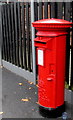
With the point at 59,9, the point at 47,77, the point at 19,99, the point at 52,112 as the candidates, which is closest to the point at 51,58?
the point at 47,77

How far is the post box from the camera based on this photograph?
2.95 meters

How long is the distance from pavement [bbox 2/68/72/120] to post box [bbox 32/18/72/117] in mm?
350

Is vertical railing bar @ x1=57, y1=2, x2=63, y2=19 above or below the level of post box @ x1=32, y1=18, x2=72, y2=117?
above

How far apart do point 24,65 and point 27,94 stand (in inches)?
50.6

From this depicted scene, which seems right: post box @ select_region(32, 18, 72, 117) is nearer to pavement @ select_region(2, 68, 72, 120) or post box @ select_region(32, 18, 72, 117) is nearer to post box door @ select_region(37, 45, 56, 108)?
post box door @ select_region(37, 45, 56, 108)

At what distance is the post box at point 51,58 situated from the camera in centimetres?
295

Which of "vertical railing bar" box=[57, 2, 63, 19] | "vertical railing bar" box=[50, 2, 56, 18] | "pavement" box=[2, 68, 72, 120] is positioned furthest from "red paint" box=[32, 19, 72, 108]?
"vertical railing bar" box=[50, 2, 56, 18]

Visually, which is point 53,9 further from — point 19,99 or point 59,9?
point 19,99

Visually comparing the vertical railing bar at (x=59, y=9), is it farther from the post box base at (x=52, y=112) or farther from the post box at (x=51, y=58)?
the post box base at (x=52, y=112)

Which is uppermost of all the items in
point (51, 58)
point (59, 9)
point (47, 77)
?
point (59, 9)

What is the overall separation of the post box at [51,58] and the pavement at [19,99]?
0.35 m

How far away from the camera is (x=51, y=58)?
3051mm

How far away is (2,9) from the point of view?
6379 mm

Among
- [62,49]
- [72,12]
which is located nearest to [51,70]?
[62,49]
